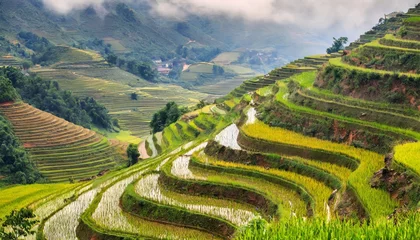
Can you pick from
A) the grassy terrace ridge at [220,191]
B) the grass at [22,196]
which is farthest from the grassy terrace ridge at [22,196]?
the grassy terrace ridge at [220,191]

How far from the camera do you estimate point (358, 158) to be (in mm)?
17406

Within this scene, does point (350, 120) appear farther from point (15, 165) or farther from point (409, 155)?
point (15, 165)

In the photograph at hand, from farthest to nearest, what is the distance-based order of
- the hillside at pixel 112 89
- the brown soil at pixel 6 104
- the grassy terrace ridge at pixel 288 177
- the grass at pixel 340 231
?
the hillside at pixel 112 89, the brown soil at pixel 6 104, the grassy terrace ridge at pixel 288 177, the grass at pixel 340 231

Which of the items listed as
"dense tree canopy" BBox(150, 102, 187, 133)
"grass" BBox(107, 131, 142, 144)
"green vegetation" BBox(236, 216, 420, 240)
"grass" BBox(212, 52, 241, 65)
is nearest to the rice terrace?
"green vegetation" BBox(236, 216, 420, 240)

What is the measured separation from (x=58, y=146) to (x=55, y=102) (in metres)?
18.8

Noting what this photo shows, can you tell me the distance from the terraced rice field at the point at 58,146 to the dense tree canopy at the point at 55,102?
1269 centimetres

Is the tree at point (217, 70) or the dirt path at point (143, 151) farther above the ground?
the tree at point (217, 70)

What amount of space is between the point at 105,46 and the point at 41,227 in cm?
12211

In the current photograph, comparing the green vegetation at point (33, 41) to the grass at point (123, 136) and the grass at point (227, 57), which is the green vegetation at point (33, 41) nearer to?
the grass at point (123, 136)

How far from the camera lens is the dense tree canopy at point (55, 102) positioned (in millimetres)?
59125

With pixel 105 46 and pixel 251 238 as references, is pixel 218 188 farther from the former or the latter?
pixel 105 46

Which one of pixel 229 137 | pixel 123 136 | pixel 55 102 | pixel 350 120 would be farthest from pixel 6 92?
pixel 350 120

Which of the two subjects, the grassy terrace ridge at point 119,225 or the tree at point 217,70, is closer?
the grassy terrace ridge at point 119,225

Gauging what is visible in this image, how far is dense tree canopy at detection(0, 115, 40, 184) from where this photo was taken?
121 ft
